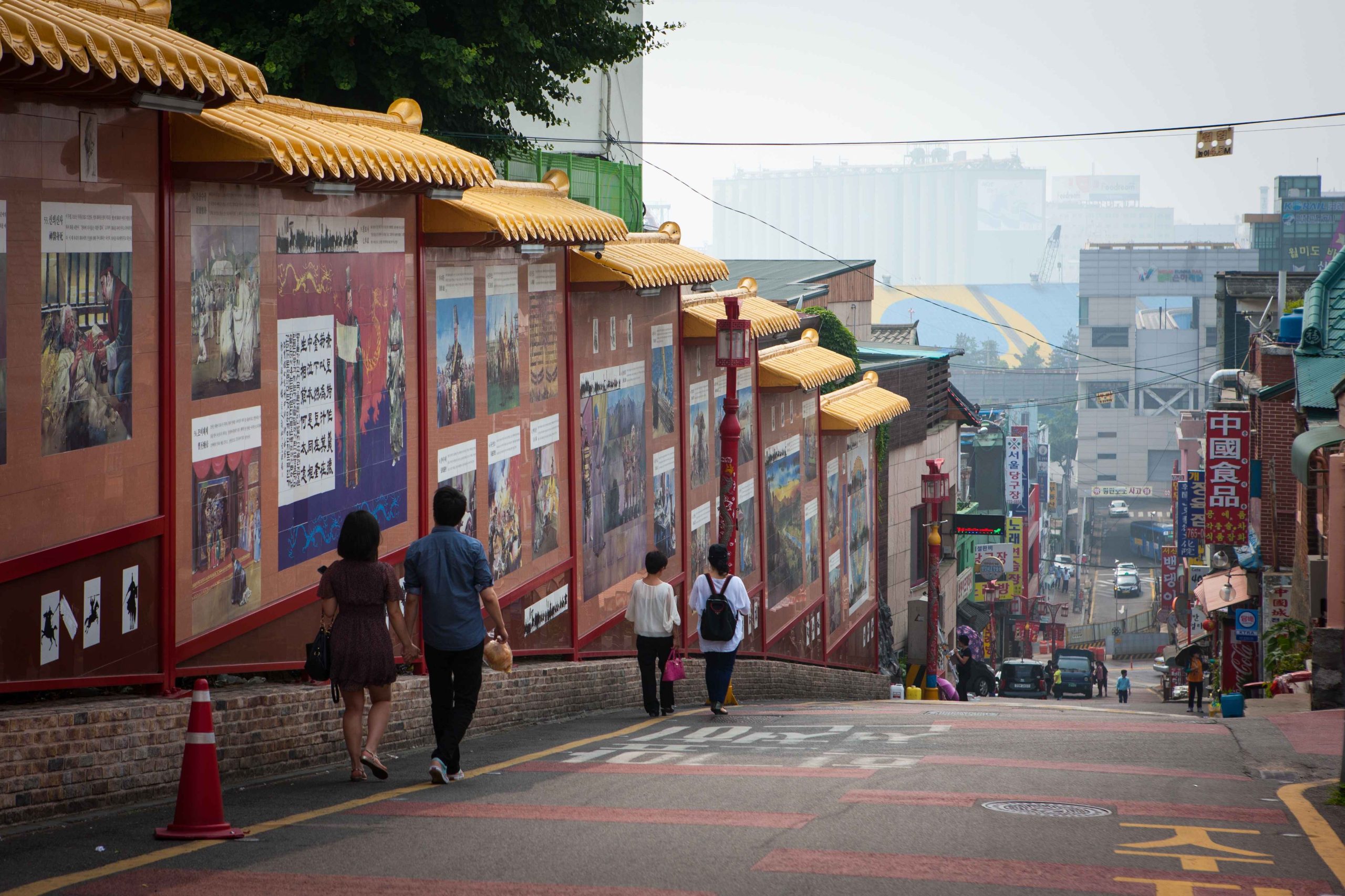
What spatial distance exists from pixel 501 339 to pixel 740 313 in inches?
311

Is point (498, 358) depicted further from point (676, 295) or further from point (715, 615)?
point (676, 295)

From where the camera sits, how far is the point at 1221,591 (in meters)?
34.8

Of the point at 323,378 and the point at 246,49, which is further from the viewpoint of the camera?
the point at 246,49

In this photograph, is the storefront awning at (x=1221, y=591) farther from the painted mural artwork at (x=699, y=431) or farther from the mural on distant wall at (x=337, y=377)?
the mural on distant wall at (x=337, y=377)

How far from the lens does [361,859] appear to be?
655 centimetres

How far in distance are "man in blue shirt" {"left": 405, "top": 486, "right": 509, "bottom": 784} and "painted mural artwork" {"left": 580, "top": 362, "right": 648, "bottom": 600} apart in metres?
7.09

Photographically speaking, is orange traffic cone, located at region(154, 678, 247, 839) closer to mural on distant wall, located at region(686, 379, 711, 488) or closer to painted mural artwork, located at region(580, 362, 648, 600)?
painted mural artwork, located at region(580, 362, 648, 600)

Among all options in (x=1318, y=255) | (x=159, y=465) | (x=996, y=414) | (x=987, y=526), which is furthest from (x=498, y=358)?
(x=1318, y=255)

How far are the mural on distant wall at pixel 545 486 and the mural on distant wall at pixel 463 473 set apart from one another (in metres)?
1.46

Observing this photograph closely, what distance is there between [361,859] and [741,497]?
1580 cm

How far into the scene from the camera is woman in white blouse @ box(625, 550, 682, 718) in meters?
13.5

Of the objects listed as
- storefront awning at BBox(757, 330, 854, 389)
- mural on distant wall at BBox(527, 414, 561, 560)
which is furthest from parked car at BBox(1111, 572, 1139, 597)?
mural on distant wall at BBox(527, 414, 561, 560)

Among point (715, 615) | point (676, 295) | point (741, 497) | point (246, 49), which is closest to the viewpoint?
point (715, 615)

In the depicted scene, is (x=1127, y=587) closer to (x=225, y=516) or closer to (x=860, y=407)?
(x=860, y=407)
